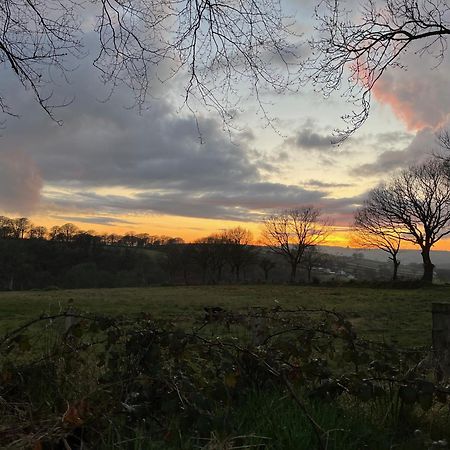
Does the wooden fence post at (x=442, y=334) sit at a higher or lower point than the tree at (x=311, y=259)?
lower

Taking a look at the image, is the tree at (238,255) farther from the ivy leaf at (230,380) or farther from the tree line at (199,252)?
the ivy leaf at (230,380)

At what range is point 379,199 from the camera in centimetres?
4934

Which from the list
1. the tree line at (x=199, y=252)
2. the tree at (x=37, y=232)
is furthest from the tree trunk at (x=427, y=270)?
the tree at (x=37, y=232)

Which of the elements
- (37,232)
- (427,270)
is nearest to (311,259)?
(427,270)

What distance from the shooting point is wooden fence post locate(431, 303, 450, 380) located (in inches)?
181

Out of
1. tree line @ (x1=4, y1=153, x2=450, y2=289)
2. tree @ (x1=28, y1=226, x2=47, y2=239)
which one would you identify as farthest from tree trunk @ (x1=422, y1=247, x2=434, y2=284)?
tree @ (x1=28, y1=226, x2=47, y2=239)

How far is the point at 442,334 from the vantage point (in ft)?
15.7

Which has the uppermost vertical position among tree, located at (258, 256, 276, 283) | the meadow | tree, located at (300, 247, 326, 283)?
tree, located at (300, 247, 326, 283)

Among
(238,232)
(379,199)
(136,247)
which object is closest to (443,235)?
(379,199)

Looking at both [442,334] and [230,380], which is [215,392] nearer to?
[230,380]

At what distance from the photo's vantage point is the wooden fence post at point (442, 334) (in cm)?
459

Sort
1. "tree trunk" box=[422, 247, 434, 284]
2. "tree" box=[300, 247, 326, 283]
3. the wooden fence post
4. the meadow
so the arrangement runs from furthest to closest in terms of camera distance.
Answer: "tree" box=[300, 247, 326, 283] < "tree trunk" box=[422, 247, 434, 284] < the wooden fence post < the meadow

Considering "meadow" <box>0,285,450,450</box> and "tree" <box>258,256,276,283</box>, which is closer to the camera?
"meadow" <box>0,285,450,450</box>

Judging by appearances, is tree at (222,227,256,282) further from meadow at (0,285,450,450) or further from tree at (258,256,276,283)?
meadow at (0,285,450,450)
